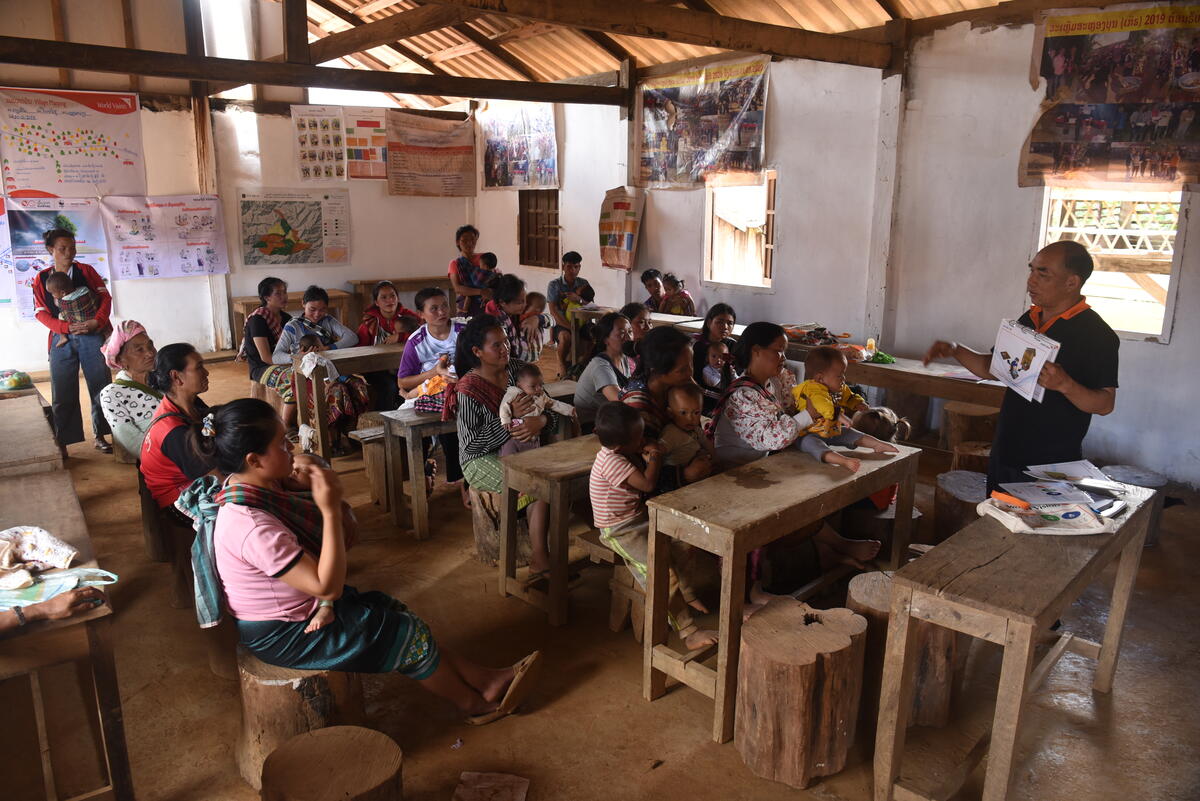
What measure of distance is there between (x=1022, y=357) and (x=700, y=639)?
1685mm

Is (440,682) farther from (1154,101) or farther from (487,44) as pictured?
(487,44)

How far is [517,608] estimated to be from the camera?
396 centimetres

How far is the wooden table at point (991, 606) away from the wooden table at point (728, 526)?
54 cm

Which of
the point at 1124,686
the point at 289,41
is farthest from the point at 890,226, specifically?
the point at 289,41

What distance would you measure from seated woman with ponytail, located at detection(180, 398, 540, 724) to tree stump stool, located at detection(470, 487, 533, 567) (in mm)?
1438

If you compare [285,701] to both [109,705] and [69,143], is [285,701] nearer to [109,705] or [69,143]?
[109,705]

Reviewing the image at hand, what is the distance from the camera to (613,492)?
131 inches

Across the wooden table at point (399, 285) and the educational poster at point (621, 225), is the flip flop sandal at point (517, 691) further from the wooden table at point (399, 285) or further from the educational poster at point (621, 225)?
the wooden table at point (399, 285)

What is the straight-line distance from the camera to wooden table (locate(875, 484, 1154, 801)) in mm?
2234

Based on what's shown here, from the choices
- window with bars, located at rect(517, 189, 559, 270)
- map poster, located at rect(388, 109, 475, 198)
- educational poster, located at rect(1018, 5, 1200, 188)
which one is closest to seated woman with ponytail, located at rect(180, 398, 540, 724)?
educational poster, located at rect(1018, 5, 1200, 188)

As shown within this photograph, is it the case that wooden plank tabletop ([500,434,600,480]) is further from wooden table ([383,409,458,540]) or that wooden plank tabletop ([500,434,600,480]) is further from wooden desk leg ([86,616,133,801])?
wooden desk leg ([86,616,133,801])

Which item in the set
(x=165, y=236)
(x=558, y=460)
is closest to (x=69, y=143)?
(x=165, y=236)

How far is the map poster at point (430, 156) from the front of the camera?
11.3 metres

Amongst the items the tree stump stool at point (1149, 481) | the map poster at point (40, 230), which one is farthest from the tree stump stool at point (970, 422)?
the map poster at point (40, 230)
